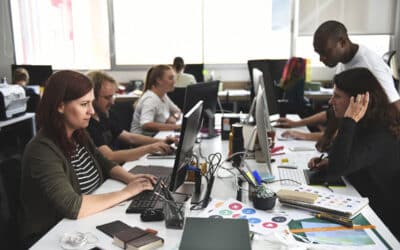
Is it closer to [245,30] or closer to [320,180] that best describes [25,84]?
[245,30]

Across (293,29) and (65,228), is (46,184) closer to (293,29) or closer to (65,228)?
(65,228)

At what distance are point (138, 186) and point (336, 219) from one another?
801 mm

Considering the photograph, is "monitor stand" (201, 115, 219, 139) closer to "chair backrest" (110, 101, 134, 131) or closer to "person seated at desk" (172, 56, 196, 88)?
"chair backrest" (110, 101, 134, 131)

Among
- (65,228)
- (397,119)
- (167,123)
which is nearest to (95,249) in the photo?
(65,228)

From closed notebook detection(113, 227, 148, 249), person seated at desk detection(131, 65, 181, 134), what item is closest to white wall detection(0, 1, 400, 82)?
person seated at desk detection(131, 65, 181, 134)

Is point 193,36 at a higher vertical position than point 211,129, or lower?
higher

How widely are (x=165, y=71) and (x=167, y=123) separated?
46cm

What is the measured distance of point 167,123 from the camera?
3.53 metres

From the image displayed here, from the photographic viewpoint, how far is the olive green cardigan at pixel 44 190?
1494 mm

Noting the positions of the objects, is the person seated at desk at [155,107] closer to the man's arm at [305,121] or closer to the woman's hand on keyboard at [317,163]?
the man's arm at [305,121]

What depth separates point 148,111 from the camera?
333cm

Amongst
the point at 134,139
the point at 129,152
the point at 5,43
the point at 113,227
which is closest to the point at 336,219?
the point at 113,227

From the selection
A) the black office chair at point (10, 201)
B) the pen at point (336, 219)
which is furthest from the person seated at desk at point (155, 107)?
the pen at point (336, 219)

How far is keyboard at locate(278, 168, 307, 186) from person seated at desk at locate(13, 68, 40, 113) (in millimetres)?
3579
